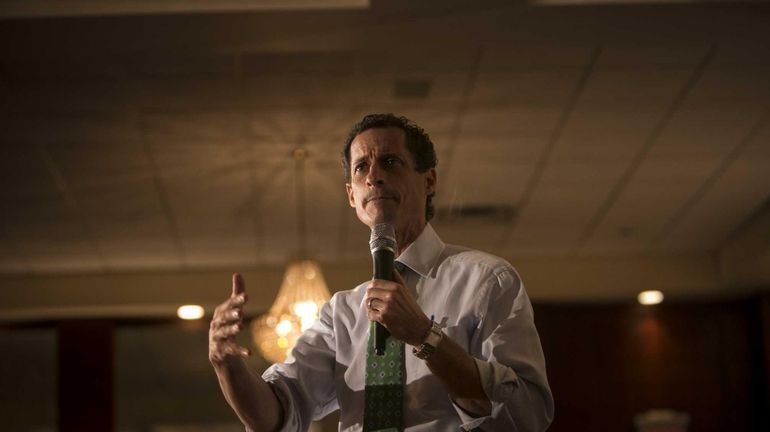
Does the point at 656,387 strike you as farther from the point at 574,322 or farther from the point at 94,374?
the point at 94,374

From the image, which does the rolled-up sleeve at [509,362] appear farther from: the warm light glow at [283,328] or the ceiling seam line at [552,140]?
the warm light glow at [283,328]

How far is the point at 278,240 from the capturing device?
8.05 m

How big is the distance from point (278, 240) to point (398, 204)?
6.24m

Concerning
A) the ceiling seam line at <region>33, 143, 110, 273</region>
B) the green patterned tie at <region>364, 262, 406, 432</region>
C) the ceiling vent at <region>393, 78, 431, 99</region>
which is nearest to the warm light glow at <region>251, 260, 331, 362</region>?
the ceiling seam line at <region>33, 143, 110, 273</region>

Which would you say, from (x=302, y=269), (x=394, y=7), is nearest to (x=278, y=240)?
(x=302, y=269)

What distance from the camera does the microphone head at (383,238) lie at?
1746 mm

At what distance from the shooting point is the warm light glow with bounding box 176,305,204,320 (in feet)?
29.3

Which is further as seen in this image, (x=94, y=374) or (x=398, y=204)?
(x=94, y=374)

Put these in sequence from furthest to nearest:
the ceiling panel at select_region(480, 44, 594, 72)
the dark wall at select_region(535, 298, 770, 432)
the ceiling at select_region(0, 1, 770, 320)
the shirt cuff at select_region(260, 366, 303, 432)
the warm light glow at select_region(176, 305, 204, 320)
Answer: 1. the dark wall at select_region(535, 298, 770, 432)
2. the warm light glow at select_region(176, 305, 204, 320)
3. the ceiling panel at select_region(480, 44, 594, 72)
4. the ceiling at select_region(0, 1, 770, 320)
5. the shirt cuff at select_region(260, 366, 303, 432)

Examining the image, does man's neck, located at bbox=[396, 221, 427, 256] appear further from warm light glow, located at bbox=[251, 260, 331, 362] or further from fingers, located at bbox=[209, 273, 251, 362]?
warm light glow, located at bbox=[251, 260, 331, 362]

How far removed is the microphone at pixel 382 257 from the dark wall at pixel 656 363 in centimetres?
761

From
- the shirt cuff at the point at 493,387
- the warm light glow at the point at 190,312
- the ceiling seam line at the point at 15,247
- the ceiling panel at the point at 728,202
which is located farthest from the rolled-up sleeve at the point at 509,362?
the warm light glow at the point at 190,312

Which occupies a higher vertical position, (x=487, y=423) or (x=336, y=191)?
(x=336, y=191)

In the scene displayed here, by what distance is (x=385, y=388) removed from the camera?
1.74 metres
